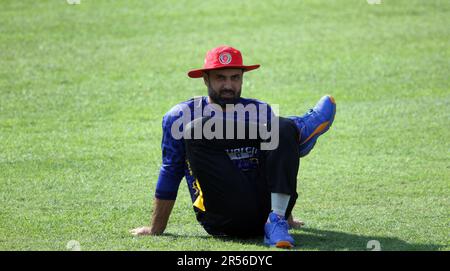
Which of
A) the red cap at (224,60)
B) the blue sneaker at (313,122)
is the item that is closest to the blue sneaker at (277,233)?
the blue sneaker at (313,122)

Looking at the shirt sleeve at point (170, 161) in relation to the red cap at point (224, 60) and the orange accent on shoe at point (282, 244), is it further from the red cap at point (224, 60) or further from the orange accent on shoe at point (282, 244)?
the orange accent on shoe at point (282, 244)

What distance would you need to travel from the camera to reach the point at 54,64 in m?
14.4

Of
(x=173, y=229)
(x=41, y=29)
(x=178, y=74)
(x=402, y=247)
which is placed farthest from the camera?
(x=41, y=29)

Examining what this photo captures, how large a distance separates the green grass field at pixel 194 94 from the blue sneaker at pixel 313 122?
68 centimetres

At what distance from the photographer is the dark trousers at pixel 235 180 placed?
20.5 ft

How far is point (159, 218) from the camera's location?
6.74 m

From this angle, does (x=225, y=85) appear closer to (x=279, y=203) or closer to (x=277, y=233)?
(x=279, y=203)

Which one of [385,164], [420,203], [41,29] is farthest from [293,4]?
[420,203]

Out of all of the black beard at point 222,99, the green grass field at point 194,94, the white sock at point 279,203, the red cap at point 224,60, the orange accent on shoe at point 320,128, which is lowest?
the green grass field at point 194,94

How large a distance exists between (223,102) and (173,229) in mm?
1082

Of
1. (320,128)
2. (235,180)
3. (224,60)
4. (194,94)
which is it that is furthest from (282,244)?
(194,94)

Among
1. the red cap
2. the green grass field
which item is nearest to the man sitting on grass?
the red cap

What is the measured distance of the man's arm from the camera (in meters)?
6.70
